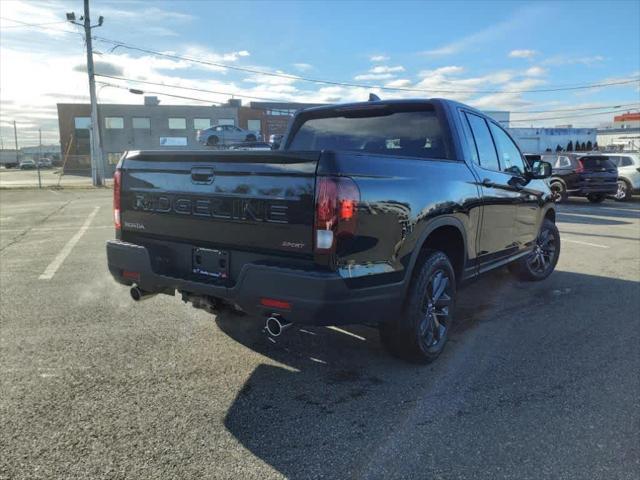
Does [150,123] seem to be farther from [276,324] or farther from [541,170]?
[276,324]

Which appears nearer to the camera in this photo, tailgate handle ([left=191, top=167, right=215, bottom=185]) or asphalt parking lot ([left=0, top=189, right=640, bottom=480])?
asphalt parking lot ([left=0, top=189, right=640, bottom=480])

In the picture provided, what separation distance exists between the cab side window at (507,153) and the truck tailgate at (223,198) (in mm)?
2923

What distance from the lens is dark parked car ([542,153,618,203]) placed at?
56.0 ft

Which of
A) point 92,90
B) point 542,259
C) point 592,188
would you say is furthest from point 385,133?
point 92,90

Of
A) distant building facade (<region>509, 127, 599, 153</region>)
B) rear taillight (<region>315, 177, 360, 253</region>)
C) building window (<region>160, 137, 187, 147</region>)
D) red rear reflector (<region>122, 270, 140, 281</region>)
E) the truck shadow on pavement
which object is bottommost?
the truck shadow on pavement

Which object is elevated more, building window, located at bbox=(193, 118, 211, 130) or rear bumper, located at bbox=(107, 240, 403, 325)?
building window, located at bbox=(193, 118, 211, 130)

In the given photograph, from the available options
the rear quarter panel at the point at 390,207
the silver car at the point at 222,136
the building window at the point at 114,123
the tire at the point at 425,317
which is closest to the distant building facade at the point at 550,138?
the silver car at the point at 222,136

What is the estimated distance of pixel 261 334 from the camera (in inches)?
176

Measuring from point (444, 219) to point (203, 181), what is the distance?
1.72 metres

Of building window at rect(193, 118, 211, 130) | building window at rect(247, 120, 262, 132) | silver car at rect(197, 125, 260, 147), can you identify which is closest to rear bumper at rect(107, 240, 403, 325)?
silver car at rect(197, 125, 260, 147)

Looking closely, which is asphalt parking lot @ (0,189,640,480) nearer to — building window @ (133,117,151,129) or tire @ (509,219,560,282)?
tire @ (509,219,560,282)

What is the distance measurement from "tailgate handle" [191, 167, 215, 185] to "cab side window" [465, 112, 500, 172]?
8.00ft

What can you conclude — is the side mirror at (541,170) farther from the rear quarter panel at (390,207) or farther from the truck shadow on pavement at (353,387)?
the rear quarter panel at (390,207)

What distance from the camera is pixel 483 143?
4.76m
